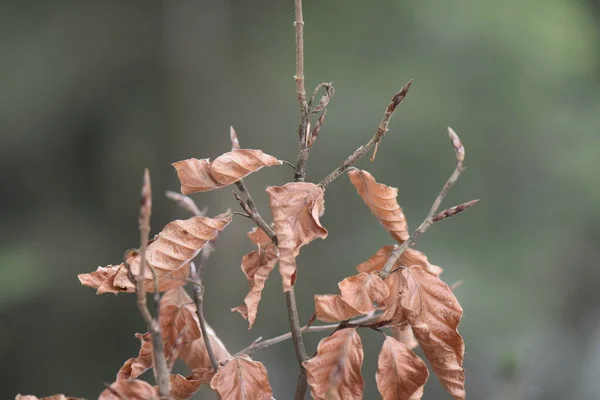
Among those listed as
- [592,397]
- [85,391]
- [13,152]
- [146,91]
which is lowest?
[85,391]

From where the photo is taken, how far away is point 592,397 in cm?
214

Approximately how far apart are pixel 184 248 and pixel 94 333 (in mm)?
2433

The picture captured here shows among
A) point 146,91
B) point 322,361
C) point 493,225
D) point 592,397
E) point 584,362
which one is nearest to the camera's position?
point 322,361

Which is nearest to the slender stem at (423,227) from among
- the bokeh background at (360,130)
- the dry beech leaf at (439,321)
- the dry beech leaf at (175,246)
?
the dry beech leaf at (439,321)

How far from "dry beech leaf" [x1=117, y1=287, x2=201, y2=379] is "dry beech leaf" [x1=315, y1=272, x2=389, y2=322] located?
10cm

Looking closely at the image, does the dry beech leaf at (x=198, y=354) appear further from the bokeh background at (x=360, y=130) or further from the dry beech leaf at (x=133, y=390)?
the bokeh background at (x=360, y=130)

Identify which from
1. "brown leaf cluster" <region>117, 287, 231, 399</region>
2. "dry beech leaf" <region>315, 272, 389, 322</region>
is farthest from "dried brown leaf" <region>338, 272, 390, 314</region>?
"brown leaf cluster" <region>117, 287, 231, 399</region>

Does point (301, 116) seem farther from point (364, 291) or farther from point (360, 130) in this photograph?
point (360, 130)

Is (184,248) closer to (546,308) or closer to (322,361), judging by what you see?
(322,361)

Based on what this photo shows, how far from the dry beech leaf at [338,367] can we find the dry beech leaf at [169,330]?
0.09 m

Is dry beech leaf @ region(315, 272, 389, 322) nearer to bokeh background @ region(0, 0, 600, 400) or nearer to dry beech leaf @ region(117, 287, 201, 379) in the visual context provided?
dry beech leaf @ region(117, 287, 201, 379)

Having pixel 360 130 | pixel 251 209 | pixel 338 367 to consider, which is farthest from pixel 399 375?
pixel 360 130

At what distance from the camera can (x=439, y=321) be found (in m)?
0.45

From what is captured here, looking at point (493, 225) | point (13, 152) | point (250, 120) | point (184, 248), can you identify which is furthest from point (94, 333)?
point (184, 248)
